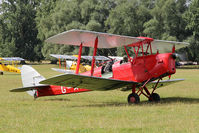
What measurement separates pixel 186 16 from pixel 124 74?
138 feet

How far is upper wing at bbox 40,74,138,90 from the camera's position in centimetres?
898

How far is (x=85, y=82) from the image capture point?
964 centimetres

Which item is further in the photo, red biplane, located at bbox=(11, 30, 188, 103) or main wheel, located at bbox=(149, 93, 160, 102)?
main wheel, located at bbox=(149, 93, 160, 102)

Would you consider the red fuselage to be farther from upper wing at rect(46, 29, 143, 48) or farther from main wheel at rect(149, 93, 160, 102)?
main wheel at rect(149, 93, 160, 102)

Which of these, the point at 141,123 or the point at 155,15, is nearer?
the point at 141,123

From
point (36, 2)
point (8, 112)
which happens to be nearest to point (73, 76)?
point (8, 112)

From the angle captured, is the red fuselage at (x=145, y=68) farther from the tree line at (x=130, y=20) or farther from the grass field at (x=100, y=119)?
the tree line at (x=130, y=20)

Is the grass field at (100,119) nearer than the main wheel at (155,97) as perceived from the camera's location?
Yes

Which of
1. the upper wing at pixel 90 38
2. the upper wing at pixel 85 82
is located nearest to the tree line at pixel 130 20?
the upper wing at pixel 90 38

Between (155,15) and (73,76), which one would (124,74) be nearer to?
(73,76)

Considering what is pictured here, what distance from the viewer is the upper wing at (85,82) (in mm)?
8984

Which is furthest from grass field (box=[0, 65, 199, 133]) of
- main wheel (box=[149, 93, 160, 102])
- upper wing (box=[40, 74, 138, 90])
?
main wheel (box=[149, 93, 160, 102])

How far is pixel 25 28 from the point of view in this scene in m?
82.1

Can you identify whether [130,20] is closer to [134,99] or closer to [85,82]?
[134,99]
